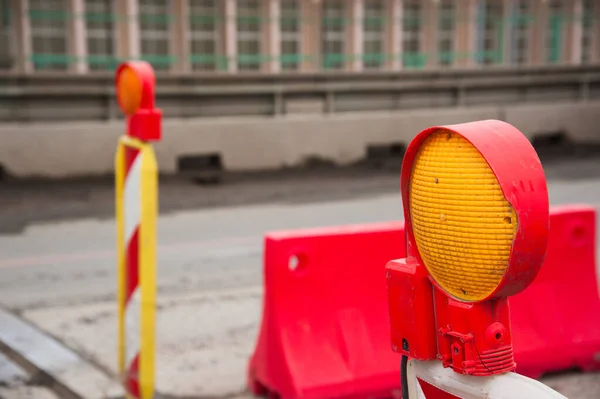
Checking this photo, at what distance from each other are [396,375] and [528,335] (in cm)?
82

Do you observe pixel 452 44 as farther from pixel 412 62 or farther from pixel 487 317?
pixel 487 317

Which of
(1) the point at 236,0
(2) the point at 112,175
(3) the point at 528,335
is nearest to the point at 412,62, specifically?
(1) the point at 236,0

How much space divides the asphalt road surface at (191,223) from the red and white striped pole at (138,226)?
213cm

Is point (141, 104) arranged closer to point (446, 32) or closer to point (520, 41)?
point (446, 32)

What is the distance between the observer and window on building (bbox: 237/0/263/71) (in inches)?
850

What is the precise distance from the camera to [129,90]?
4168 mm

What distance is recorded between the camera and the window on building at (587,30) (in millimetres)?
25688

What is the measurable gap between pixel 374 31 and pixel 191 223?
1563 cm

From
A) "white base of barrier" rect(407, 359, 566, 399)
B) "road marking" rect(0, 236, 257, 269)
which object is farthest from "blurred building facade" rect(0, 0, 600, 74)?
"white base of barrier" rect(407, 359, 566, 399)

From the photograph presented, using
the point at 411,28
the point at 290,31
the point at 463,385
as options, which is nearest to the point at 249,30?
the point at 290,31

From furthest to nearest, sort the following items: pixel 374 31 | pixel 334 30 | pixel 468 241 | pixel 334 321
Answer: pixel 374 31 < pixel 334 30 < pixel 334 321 < pixel 468 241

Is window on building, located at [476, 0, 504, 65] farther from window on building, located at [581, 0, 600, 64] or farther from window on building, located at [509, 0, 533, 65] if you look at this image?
window on building, located at [581, 0, 600, 64]

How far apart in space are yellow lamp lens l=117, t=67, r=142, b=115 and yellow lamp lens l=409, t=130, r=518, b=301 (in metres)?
2.45

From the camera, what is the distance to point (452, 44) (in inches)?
1011
